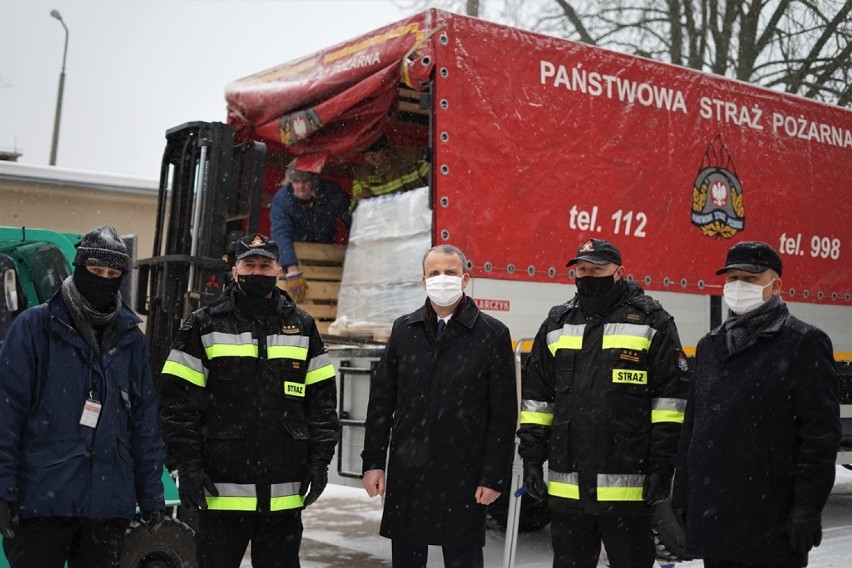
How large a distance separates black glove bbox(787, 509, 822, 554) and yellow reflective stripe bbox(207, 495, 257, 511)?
1.99 meters

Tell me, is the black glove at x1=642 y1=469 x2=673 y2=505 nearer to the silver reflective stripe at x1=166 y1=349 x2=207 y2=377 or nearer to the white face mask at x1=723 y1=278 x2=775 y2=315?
the white face mask at x1=723 y1=278 x2=775 y2=315

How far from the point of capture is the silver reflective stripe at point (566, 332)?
4.61 metres

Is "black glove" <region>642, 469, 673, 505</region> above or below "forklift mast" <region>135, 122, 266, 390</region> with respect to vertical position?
below

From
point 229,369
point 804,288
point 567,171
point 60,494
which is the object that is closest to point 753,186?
point 804,288

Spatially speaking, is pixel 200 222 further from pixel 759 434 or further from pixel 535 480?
pixel 759 434

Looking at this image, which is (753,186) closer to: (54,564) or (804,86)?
(54,564)

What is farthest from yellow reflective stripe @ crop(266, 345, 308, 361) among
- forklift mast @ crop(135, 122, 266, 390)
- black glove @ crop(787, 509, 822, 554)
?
forklift mast @ crop(135, 122, 266, 390)

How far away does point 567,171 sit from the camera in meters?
7.03

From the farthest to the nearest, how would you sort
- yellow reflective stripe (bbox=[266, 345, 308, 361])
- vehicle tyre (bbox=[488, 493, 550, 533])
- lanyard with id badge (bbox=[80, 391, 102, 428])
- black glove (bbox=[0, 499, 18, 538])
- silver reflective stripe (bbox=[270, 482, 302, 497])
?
vehicle tyre (bbox=[488, 493, 550, 533]) → yellow reflective stripe (bbox=[266, 345, 308, 361]) → silver reflective stripe (bbox=[270, 482, 302, 497]) → lanyard with id badge (bbox=[80, 391, 102, 428]) → black glove (bbox=[0, 499, 18, 538])

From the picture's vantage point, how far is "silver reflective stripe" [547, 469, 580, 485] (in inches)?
175

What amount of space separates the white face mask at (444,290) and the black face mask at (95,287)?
137 cm

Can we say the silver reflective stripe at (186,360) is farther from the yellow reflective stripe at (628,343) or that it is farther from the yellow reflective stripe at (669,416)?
the yellow reflective stripe at (669,416)

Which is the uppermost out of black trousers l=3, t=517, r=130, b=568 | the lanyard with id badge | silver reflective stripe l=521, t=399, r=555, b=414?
silver reflective stripe l=521, t=399, r=555, b=414

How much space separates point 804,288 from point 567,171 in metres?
2.68
